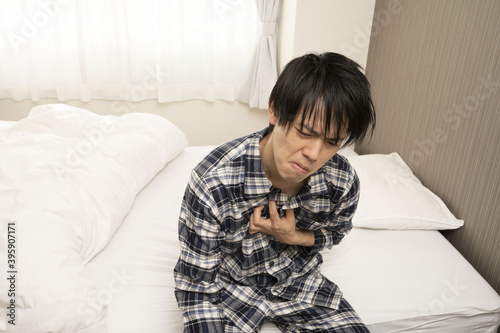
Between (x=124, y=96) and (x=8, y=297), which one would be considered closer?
(x=8, y=297)

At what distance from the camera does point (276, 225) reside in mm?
1140

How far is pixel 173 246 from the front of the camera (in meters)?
1.49

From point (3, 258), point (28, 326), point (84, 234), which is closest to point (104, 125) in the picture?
point (84, 234)

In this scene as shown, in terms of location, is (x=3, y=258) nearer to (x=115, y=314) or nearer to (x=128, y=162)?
(x=115, y=314)

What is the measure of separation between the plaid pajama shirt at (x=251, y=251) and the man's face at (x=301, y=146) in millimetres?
110

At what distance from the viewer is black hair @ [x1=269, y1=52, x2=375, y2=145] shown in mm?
944

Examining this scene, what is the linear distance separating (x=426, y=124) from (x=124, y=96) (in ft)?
6.47

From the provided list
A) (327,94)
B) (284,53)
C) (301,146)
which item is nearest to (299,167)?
(301,146)
